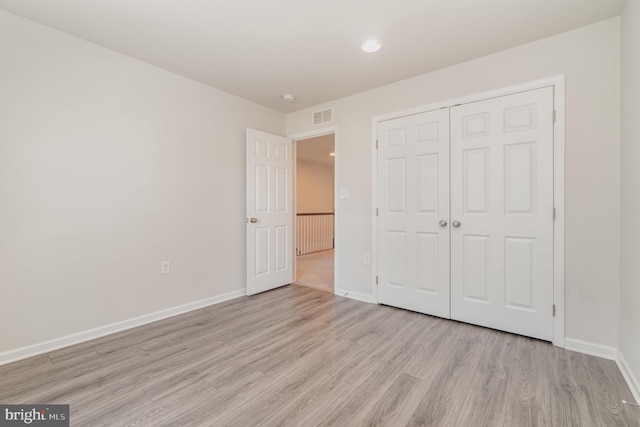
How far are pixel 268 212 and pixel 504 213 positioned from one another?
2545 mm

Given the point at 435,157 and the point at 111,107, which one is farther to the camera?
the point at 435,157

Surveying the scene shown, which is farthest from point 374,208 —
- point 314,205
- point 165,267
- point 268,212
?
point 314,205

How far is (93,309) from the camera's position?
7.59 feet

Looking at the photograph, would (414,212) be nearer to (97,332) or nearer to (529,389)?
(529,389)

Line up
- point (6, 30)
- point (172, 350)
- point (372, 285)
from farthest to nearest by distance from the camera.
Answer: point (372, 285), point (172, 350), point (6, 30)

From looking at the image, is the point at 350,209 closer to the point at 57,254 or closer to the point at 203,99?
the point at 203,99

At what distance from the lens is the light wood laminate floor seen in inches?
56.8

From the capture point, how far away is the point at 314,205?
753 centimetres

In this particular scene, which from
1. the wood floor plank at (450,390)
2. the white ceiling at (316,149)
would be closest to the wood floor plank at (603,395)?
the wood floor plank at (450,390)

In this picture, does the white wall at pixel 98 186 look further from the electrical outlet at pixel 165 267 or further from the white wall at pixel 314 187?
the white wall at pixel 314 187

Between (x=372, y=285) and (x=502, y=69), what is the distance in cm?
239

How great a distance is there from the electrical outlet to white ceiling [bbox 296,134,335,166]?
281 centimetres

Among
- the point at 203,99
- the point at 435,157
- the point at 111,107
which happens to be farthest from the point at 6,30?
the point at 435,157

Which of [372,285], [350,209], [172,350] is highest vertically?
[350,209]
